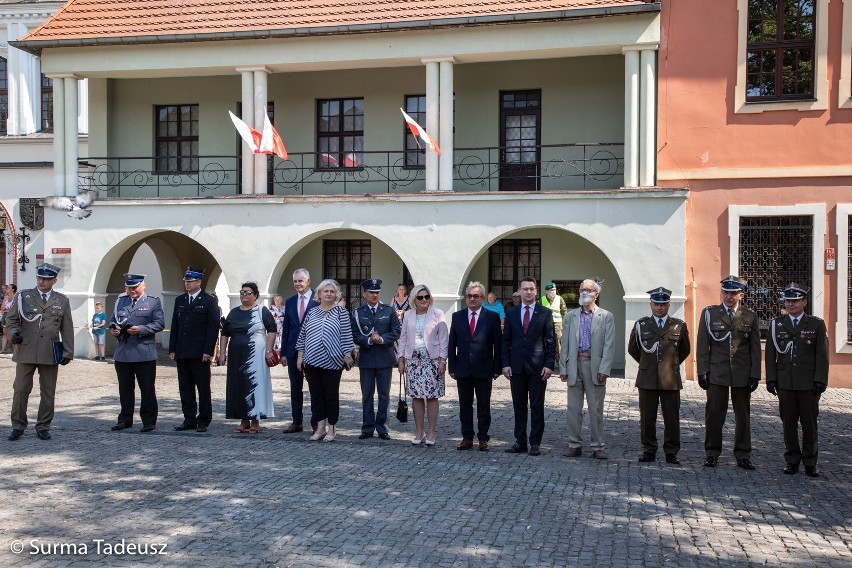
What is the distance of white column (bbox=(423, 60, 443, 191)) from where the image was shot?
66.5ft

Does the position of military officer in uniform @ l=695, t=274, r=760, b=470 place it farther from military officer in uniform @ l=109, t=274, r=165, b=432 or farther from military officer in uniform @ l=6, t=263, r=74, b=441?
military officer in uniform @ l=6, t=263, r=74, b=441

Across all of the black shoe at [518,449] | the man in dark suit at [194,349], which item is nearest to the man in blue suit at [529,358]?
the black shoe at [518,449]

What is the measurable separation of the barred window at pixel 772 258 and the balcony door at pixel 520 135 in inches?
202

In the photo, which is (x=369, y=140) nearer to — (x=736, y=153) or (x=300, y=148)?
(x=300, y=148)

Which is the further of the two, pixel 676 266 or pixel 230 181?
pixel 230 181

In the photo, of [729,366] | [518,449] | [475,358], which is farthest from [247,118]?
[729,366]

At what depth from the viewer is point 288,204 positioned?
21000 mm

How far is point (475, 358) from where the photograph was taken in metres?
11.0

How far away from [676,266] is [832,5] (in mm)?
5451

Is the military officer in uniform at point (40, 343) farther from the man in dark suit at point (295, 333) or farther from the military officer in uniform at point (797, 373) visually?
the military officer in uniform at point (797, 373)

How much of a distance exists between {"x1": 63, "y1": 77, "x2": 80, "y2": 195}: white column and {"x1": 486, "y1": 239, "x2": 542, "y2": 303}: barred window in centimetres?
944

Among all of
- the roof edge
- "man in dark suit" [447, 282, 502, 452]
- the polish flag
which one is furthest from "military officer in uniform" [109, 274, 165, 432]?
the roof edge

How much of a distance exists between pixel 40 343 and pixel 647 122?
12.2 metres

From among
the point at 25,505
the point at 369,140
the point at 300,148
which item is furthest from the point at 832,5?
the point at 25,505
